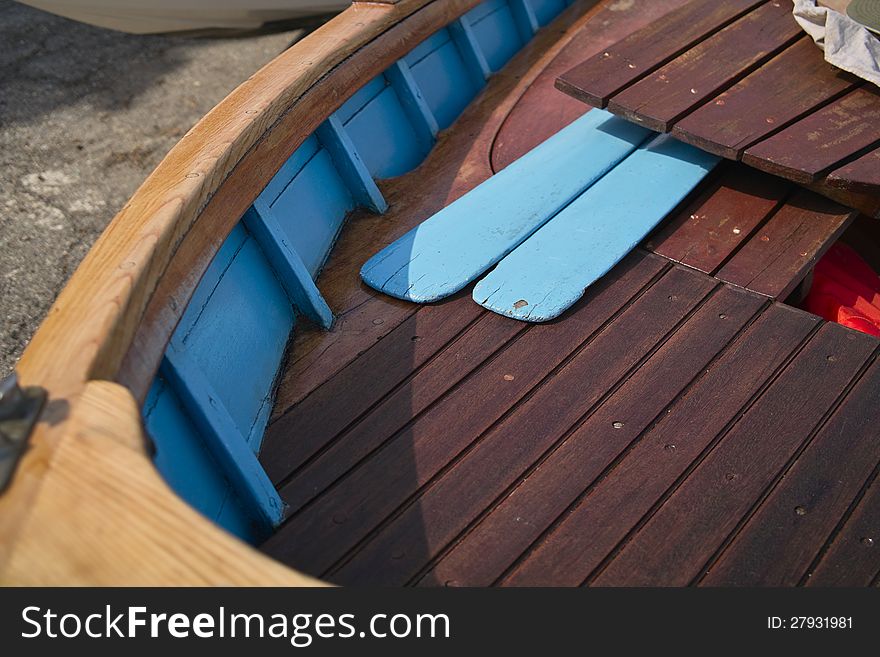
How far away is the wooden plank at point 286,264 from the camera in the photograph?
6.36 ft

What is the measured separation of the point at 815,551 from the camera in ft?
4.93

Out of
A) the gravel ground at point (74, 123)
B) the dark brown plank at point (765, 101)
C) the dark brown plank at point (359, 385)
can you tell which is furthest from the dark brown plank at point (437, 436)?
the gravel ground at point (74, 123)

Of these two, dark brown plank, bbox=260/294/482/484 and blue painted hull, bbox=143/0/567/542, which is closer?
blue painted hull, bbox=143/0/567/542

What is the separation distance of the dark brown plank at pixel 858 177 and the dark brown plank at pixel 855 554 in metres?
0.79

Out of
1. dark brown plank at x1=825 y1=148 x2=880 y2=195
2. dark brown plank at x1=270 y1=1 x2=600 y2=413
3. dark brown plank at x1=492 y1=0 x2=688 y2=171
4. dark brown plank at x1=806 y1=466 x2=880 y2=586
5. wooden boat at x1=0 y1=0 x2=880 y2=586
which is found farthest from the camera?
dark brown plank at x1=492 y1=0 x2=688 y2=171

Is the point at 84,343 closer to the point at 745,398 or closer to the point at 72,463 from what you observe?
the point at 72,463

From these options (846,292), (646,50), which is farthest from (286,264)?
(846,292)

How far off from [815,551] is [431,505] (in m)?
0.61

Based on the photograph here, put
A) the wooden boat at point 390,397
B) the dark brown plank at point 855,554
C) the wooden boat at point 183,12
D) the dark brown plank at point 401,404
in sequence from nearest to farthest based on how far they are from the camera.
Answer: the wooden boat at point 390,397 < the dark brown plank at point 855,554 < the dark brown plank at point 401,404 < the wooden boat at point 183,12

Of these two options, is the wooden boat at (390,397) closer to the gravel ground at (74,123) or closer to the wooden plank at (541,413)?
the wooden plank at (541,413)

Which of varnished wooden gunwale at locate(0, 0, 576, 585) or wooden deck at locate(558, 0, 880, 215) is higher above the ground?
varnished wooden gunwale at locate(0, 0, 576, 585)

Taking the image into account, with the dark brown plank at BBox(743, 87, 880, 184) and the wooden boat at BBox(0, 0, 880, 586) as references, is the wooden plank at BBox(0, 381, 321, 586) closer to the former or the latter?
the wooden boat at BBox(0, 0, 880, 586)

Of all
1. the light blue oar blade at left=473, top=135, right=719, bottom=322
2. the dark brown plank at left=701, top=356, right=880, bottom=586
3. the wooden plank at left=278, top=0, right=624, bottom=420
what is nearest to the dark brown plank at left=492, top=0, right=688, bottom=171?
the wooden plank at left=278, top=0, right=624, bottom=420

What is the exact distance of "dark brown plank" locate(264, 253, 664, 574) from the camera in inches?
61.1
